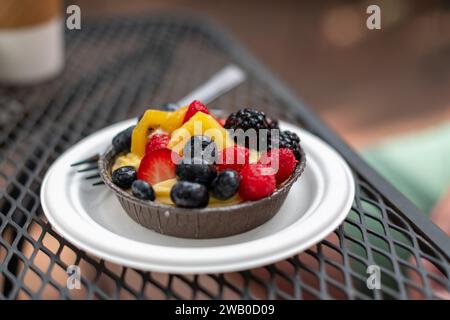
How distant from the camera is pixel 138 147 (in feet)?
2.80

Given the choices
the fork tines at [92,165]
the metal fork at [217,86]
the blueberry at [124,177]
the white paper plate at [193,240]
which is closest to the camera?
the white paper plate at [193,240]

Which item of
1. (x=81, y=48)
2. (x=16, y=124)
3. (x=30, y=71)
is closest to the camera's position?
(x=16, y=124)

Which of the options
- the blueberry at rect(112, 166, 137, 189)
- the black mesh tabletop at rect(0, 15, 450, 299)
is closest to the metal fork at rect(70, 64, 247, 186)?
the black mesh tabletop at rect(0, 15, 450, 299)

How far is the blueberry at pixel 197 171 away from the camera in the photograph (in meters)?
0.73

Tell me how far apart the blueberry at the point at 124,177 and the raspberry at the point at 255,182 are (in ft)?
0.48

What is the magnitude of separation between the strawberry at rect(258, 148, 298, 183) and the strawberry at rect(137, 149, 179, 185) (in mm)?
117

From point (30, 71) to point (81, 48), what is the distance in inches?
7.3

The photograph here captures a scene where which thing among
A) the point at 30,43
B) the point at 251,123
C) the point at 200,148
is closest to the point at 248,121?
the point at 251,123

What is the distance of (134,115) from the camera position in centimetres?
122

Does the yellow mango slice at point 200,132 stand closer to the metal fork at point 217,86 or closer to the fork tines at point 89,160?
the fork tines at point 89,160

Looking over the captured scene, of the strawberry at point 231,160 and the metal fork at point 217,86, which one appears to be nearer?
the strawberry at point 231,160

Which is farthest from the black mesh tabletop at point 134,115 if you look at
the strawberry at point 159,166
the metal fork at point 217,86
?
the strawberry at point 159,166
